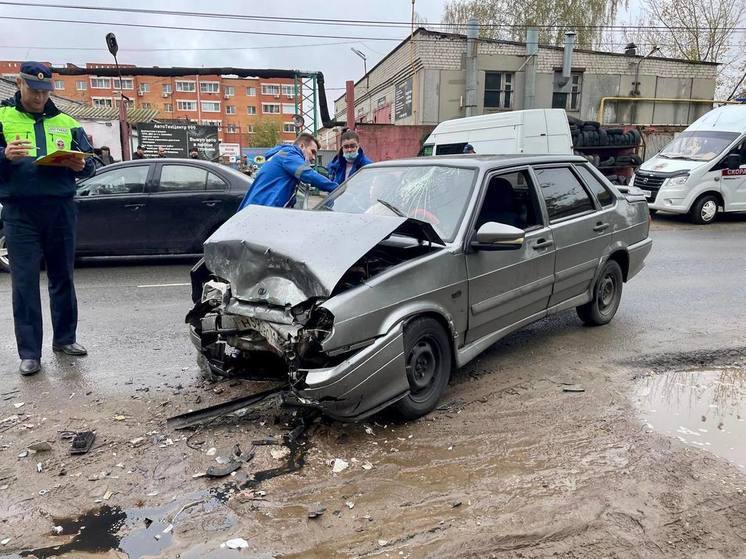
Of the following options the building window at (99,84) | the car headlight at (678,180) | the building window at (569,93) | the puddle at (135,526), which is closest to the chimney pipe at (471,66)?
the building window at (569,93)

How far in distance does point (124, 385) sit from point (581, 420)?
3.26 meters

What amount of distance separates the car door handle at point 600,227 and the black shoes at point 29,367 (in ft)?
15.9

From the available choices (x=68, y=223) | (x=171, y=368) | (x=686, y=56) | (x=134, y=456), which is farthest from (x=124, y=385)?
(x=686, y=56)

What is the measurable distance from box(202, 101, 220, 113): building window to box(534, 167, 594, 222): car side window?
91.1 meters

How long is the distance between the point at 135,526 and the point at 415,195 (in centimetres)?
287

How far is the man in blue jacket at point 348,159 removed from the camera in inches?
259

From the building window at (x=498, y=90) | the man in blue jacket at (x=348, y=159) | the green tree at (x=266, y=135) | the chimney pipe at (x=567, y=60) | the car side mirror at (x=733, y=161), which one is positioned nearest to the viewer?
the man in blue jacket at (x=348, y=159)

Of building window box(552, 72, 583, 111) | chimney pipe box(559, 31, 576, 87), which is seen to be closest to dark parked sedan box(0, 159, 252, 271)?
chimney pipe box(559, 31, 576, 87)

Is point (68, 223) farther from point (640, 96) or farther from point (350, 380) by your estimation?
point (640, 96)

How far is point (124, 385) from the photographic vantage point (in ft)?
13.9

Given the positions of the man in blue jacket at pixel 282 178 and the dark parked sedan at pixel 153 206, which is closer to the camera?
the man in blue jacket at pixel 282 178

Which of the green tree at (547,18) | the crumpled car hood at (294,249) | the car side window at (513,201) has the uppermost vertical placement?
the green tree at (547,18)

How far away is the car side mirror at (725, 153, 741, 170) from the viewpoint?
12.9m

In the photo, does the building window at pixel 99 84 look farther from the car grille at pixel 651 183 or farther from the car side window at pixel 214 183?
the car side window at pixel 214 183
